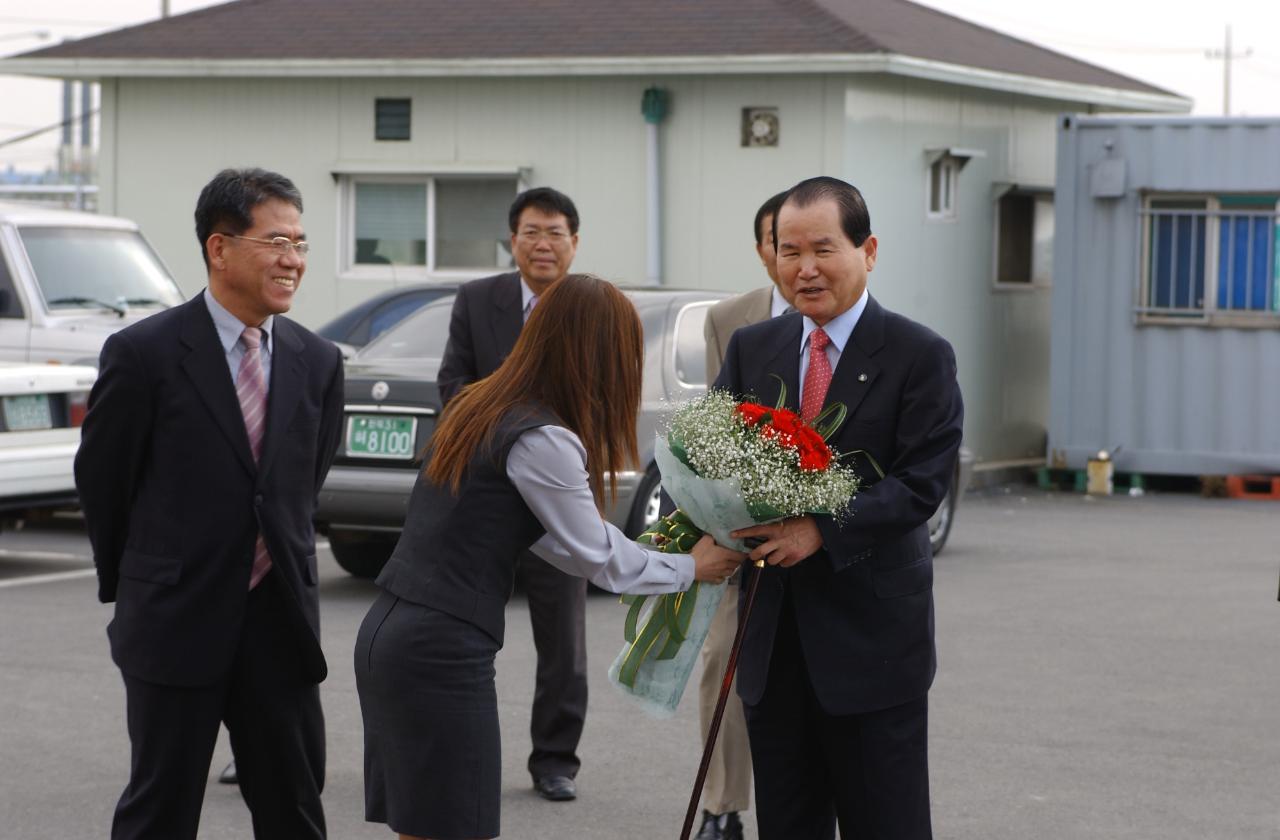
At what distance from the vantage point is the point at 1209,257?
1661 centimetres

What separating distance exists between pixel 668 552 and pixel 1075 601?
22.4 ft

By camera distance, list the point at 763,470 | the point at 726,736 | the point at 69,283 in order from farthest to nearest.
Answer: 1. the point at 69,283
2. the point at 726,736
3. the point at 763,470

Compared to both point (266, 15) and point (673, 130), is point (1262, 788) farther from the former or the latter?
point (266, 15)

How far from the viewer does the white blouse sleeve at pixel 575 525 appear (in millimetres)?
3963

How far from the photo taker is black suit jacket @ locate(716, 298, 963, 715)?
4.03m

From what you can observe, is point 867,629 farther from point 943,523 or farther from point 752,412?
point 943,523

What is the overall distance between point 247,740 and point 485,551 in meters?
0.98

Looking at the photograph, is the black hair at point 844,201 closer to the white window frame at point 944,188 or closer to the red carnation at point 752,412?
the red carnation at point 752,412

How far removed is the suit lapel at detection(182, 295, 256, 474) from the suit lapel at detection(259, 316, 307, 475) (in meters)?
0.06

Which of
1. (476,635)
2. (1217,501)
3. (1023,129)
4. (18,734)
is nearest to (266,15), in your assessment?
(1023,129)

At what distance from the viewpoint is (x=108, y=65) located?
18.0 meters

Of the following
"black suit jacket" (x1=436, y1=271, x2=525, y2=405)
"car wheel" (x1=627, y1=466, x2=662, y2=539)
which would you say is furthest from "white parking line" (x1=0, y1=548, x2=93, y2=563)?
"black suit jacket" (x1=436, y1=271, x2=525, y2=405)

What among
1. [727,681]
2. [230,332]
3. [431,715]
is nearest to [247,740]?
[431,715]

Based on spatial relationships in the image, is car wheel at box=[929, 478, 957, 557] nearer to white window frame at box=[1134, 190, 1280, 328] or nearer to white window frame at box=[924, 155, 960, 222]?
white window frame at box=[1134, 190, 1280, 328]
